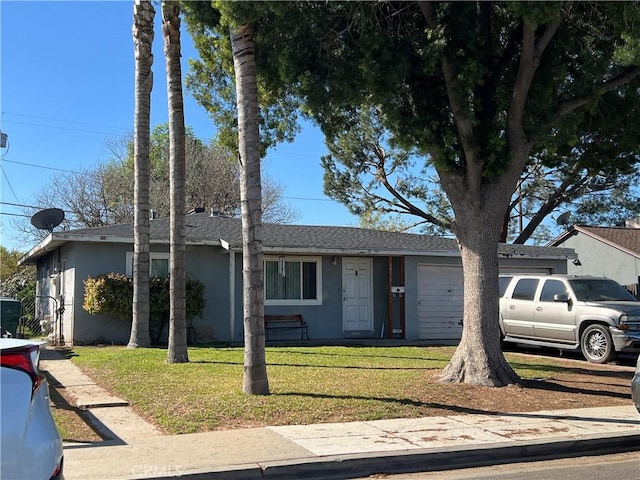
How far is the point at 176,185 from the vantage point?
13188mm

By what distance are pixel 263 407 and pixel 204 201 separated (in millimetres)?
27839

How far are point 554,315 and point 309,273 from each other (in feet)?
24.3

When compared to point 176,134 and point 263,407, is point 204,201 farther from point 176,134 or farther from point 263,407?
point 263,407

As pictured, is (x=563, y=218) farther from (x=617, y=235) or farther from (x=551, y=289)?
(x=551, y=289)

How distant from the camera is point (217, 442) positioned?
23.4ft

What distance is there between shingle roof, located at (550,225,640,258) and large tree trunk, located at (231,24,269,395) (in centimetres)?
2501

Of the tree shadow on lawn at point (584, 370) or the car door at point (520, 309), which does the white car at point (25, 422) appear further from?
the car door at point (520, 309)

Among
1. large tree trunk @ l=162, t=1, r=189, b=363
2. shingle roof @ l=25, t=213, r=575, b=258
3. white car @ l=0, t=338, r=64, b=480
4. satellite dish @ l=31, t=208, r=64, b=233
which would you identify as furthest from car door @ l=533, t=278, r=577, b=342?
satellite dish @ l=31, t=208, r=64, b=233

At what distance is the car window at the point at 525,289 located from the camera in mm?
16172

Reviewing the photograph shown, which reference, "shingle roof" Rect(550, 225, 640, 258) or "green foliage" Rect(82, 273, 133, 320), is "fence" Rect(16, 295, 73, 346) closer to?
"green foliage" Rect(82, 273, 133, 320)

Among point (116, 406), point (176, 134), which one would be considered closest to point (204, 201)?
point (176, 134)

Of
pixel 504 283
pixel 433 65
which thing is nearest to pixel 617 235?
pixel 504 283

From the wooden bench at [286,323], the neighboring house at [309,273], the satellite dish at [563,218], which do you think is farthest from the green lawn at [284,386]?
the satellite dish at [563,218]

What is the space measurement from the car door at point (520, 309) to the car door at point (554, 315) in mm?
218
